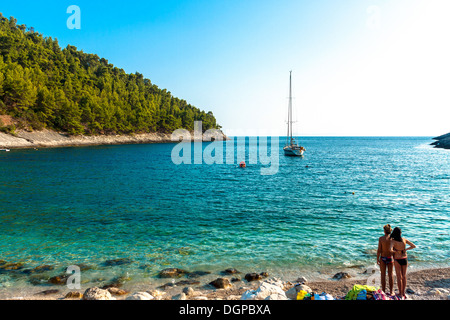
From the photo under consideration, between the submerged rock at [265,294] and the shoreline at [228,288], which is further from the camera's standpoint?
the shoreline at [228,288]

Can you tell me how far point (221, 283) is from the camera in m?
10.9

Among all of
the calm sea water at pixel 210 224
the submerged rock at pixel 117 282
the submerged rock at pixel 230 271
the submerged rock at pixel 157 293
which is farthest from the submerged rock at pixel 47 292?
the submerged rock at pixel 230 271

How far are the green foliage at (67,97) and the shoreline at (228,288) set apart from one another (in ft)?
320

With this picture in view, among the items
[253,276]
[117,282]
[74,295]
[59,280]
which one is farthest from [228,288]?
[59,280]

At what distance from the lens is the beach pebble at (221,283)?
425 inches

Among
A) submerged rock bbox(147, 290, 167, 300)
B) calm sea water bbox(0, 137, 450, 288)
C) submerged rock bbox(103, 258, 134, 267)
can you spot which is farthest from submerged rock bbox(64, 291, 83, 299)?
submerged rock bbox(103, 258, 134, 267)

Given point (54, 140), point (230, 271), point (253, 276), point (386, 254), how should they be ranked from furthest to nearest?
1. point (54, 140)
2. point (230, 271)
3. point (253, 276)
4. point (386, 254)

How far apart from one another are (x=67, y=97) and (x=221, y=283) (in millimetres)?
132840

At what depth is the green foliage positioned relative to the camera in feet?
299

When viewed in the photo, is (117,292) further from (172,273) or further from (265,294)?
(265,294)

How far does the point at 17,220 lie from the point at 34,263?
8.82 m

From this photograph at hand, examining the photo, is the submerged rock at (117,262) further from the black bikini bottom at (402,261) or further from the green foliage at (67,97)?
the green foliage at (67,97)

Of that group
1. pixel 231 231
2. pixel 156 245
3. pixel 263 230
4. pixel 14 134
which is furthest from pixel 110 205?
pixel 14 134
